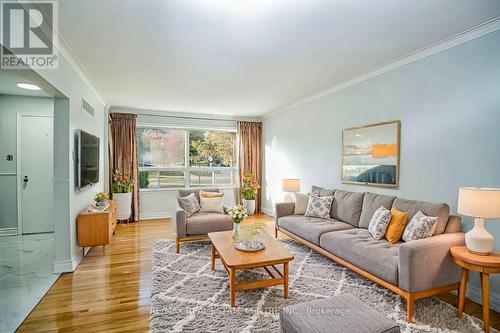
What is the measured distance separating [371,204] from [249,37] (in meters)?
2.53

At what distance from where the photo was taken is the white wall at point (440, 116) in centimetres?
246

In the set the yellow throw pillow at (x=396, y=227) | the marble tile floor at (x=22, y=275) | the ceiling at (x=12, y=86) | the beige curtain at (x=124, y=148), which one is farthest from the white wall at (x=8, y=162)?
the yellow throw pillow at (x=396, y=227)

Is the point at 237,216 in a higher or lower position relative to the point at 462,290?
higher

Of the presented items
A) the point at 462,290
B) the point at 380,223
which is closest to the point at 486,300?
the point at 462,290

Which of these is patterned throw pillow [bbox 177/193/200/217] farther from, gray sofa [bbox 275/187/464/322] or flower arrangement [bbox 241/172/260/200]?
flower arrangement [bbox 241/172/260/200]

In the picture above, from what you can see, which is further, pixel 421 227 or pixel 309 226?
pixel 309 226

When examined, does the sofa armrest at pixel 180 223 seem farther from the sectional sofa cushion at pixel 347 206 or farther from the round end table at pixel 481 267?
the round end table at pixel 481 267

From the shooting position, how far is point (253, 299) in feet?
8.40

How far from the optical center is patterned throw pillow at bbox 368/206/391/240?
2.94 meters

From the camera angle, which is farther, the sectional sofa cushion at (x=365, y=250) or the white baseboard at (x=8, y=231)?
the white baseboard at (x=8, y=231)

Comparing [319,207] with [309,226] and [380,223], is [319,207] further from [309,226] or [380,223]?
[380,223]

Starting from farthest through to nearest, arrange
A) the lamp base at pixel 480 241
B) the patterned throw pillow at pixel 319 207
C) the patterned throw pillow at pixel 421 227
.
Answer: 1. the patterned throw pillow at pixel 319 207
2. the patterned throw pillow at pixel 421 227
3. the lamp base at pixel 480 241

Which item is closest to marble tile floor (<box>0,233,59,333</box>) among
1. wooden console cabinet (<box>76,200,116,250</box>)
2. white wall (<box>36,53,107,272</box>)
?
white wall (<box>36,53,107,272</box>)

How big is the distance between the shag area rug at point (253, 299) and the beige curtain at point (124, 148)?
2849 millimetres
